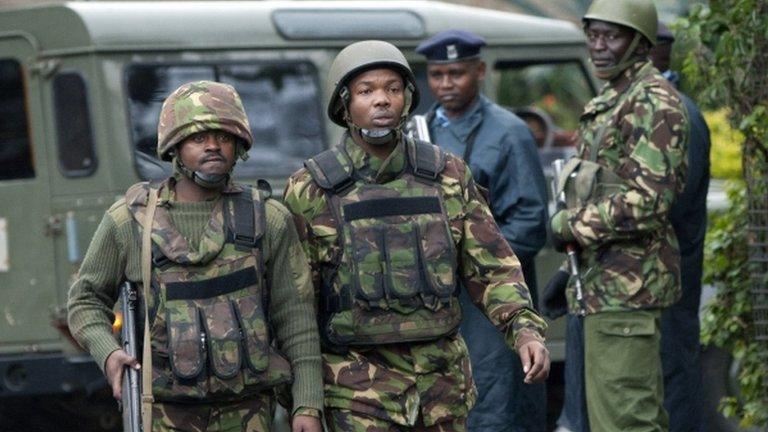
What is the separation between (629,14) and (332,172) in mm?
1792

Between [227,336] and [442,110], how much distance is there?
2.60m

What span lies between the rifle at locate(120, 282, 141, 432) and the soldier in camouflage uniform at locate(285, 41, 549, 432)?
0.53m

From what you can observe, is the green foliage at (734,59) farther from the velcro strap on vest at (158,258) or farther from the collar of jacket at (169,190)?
the velcro strap on vest at (158,258)

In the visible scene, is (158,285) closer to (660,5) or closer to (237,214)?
(237,214)

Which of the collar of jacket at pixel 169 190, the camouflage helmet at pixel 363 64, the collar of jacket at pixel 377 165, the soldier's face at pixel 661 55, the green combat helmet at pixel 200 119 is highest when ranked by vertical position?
the camouflage helmet at pixel 363 64

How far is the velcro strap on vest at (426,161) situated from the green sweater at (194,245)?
401mm

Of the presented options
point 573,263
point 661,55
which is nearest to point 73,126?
point 661,55

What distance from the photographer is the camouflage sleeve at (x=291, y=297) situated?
186 inches

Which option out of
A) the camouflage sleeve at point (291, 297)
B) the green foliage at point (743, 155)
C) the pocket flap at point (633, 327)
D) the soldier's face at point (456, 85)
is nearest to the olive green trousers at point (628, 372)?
the pocket flap at point (633, 327)

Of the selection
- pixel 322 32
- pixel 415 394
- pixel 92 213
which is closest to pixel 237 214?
pixel 415 394

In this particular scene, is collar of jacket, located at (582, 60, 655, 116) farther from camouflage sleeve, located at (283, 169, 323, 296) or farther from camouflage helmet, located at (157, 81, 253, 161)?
camouflage helmet, located at (157, 81, 253, 161)

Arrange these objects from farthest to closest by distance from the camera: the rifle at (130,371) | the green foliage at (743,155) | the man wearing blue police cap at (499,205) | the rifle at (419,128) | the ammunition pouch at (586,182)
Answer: the rifle at (419,128)
the man wearing blue police cap at (499,205)
the green foliage at (743,155)
the ammunition pouch at (586,182)
the rifle at (130,371)

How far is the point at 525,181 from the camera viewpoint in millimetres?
6742

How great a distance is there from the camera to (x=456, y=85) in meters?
6.89
